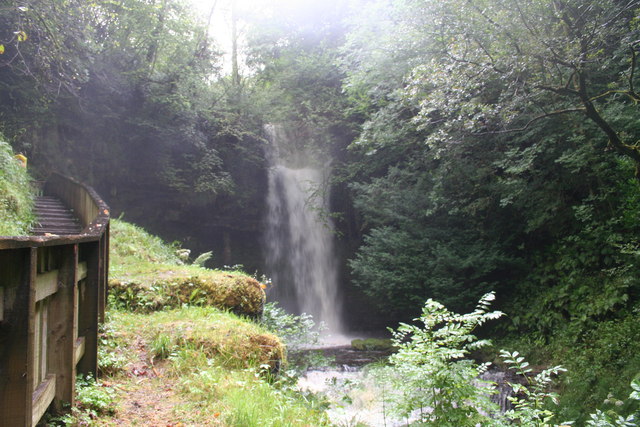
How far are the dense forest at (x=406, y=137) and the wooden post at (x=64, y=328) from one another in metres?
5.47

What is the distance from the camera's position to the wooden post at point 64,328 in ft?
8.94

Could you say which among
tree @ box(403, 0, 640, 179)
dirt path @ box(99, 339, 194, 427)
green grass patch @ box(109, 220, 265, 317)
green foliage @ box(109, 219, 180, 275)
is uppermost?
tree @ box(403, 0, 640, 179)

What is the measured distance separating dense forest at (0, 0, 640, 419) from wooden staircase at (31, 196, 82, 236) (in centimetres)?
342

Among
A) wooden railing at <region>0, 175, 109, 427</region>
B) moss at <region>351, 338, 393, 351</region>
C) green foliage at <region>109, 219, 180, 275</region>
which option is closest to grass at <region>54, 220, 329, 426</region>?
wooden railing at <region>0, 175, 109, 427</region>

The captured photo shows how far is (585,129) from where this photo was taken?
9406 millimetres

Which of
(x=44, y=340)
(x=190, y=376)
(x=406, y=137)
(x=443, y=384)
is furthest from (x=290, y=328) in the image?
(x=406, y=137)

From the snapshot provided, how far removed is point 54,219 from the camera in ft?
32.7

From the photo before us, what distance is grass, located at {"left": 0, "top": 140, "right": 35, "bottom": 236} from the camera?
25.6 feet

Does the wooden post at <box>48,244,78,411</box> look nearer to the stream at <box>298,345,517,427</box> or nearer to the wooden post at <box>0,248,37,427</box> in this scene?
the wooden post at <box>0,248,37,427</box>

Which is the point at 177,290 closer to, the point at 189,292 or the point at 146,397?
the point at 189,292

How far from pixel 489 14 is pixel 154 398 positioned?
8694mm

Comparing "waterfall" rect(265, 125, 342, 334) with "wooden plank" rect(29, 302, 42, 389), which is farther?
→ "waterfall" rect(265, 125, 342, 334)

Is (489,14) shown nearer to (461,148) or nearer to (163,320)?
(461,148)

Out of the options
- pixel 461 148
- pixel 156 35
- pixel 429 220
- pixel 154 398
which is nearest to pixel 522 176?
pixel 461 148
